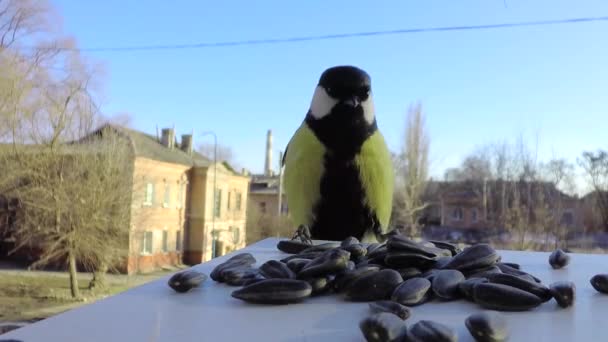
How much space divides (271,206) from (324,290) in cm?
3110

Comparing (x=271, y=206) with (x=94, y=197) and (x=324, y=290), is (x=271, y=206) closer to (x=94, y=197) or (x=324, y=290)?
(x=94, y=197)

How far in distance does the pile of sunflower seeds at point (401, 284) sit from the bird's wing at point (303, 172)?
1.00 meters

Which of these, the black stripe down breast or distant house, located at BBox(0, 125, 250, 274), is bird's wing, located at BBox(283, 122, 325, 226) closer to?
the black stripe down breast

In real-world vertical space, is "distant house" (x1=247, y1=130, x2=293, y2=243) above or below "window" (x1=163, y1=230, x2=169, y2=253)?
above

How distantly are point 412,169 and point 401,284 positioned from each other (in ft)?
53.1

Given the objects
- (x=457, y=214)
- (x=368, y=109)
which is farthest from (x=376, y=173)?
(x=457, y=214)

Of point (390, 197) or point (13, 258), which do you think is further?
point (13, 258)

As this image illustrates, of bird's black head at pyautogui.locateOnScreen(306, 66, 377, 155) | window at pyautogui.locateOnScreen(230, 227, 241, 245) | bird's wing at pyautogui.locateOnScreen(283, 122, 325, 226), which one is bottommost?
window at pyautogui.locateOnScreen(230, 227, 241, 245)

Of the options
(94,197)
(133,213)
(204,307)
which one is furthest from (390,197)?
(133,213)

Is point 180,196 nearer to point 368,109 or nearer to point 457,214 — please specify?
point 457,214

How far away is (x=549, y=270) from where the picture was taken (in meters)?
1.32

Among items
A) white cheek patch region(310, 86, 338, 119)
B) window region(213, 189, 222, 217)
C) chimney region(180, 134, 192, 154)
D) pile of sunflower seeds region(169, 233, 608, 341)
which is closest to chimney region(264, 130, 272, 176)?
chimney region(180, 134, 192, 154)

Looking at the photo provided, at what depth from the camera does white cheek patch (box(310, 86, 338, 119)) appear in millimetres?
2256

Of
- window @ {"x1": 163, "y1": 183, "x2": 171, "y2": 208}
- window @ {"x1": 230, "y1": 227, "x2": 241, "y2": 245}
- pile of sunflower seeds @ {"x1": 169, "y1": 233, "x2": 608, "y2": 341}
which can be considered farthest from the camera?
window @ {"x1": 230, "y1": 227, "x2": 241, "y2": 245}
